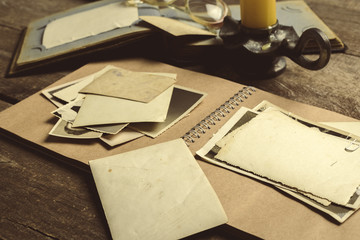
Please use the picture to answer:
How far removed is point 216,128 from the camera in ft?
2.43

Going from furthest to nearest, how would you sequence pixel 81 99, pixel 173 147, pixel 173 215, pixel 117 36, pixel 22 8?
pixel 22 8
pixel 117 36
pixel 81 99
pixel 173 147
pixel 173 215

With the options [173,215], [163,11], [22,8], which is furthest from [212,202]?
[22,8]

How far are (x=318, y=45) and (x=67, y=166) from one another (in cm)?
52

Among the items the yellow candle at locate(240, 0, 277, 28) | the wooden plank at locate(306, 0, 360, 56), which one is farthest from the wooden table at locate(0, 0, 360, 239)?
the yellow candle at locate(240, 0, 277, 28)

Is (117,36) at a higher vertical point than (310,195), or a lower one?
higher

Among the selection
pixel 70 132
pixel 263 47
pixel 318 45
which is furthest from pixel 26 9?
pixel 318 45

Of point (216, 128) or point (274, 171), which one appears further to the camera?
point (216, 128)

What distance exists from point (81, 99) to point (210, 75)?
29cm

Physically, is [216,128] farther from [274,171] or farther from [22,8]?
[22,8]

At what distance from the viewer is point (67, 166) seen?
0.71 m

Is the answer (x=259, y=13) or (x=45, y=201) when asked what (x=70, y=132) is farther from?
(x=259, y=13)

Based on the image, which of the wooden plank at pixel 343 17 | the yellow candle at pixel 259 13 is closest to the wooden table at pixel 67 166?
the wooden plank at pixel 343 17

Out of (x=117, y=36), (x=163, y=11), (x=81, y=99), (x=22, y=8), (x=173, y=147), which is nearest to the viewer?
(x=173, y=147)

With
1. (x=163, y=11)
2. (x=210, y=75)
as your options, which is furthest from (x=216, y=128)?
(x=163, y=11)
